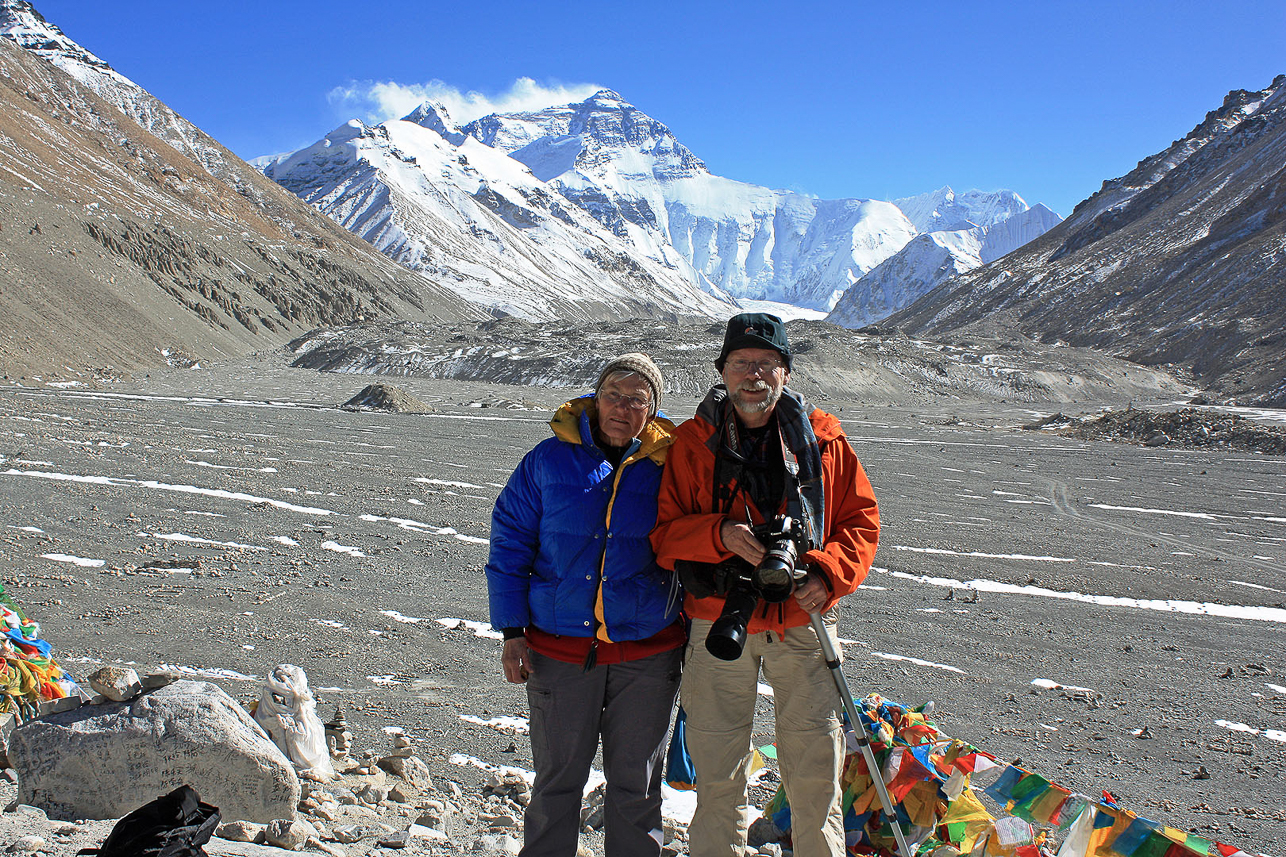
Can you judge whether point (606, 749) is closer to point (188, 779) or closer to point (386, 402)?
point (188, 779)

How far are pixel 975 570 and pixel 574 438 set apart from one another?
7936 mm

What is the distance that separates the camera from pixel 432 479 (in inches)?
561

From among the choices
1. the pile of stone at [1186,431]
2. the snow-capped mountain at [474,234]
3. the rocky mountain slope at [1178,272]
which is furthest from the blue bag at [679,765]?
the snow-capped mountain at [474,234]

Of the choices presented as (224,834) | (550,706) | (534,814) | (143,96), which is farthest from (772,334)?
(143,96)

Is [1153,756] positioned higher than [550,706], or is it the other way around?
[550,706]

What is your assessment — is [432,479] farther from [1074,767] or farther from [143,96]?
[143,96]

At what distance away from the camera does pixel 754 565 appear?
8.57 ft

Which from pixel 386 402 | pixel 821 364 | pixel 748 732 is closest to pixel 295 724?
pixel 748 732

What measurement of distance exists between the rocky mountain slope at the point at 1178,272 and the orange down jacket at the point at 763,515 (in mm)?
45657

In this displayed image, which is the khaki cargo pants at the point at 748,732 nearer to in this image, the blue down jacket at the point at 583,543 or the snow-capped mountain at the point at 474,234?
the blue down jacket at the point at 583,543

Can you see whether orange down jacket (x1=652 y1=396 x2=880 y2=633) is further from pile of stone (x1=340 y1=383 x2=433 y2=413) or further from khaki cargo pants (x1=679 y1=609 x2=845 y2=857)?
pile of stone (x1=340 y1=383 x2=433 y2=413)

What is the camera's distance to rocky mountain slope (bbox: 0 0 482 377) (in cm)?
4253

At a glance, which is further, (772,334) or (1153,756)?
(1153,756)

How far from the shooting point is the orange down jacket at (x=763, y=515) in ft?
8.73
